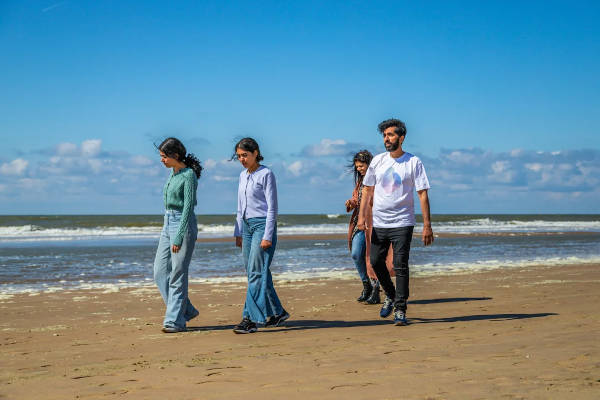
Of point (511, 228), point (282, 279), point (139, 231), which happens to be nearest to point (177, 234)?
point (282, 279)

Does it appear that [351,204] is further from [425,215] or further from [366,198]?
[425,215]

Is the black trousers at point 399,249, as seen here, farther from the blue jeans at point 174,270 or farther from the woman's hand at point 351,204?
the blue jeans at point 174,270

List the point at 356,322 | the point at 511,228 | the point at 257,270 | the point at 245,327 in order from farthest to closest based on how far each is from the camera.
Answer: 1. the point at 511,228
2. the point at 356,322
3. the point at 257,270
4. the point at 245,327

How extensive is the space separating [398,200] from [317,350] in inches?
75.3

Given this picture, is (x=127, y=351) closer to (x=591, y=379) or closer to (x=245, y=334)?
(x=245, y=334)

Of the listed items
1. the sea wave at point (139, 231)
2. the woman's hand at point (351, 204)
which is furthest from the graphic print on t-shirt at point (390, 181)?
the sea wave at point (139, 231)

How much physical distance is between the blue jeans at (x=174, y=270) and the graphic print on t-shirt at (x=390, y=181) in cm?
193

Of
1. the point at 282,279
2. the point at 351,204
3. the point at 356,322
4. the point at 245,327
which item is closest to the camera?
the point at 245,327

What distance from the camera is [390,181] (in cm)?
591

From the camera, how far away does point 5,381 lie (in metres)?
3.95

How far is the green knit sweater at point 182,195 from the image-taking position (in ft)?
18.4

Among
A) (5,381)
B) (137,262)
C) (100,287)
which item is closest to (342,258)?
(137,262)

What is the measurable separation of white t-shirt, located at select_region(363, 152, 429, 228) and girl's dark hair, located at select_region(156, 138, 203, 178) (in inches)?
72.8

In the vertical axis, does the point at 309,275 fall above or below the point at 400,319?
below
